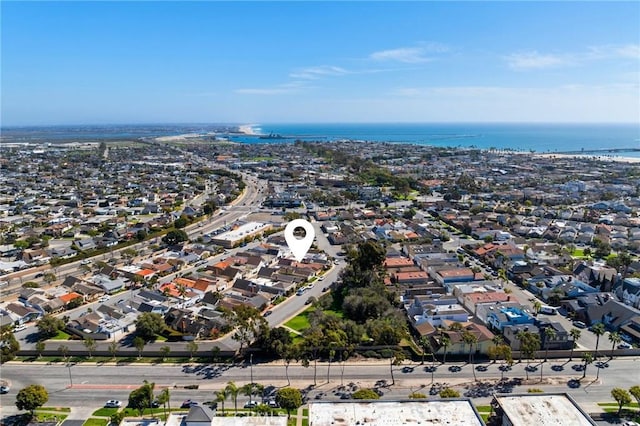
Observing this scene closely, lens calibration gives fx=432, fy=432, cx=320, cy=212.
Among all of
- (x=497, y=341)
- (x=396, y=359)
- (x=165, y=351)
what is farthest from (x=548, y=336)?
(x=165, y=351)

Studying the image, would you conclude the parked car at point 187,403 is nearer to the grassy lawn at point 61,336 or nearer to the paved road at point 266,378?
the paved road at point 266,378

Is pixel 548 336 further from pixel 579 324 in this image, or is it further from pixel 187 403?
pixel 187 403

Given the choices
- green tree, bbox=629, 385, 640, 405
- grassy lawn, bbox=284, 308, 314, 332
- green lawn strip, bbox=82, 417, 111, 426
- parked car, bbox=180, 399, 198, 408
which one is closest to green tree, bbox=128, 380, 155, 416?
green lawn strip, bbox=82, 417, 111, 426

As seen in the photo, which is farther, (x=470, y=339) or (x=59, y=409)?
(x=470, y=339)

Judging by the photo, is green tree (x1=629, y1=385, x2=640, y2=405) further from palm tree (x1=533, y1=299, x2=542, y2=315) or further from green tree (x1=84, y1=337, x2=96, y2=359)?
green tree (x1=84, y1=337, x2=96, y2=359)

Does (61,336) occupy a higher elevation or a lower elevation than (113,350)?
lower

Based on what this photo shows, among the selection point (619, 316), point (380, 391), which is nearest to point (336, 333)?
point (380, 391)

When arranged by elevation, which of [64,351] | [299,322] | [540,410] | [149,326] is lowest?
[64,351]

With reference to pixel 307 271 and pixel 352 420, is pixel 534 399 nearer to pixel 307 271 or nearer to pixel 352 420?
pixel 352 420
